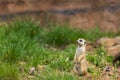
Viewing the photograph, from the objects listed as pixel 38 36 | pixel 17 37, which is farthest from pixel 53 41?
pixel 17 37

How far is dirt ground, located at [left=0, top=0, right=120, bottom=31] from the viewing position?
10648 mm

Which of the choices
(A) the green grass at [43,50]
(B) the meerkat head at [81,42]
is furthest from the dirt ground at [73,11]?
(B) the meerkat head at [81,42]

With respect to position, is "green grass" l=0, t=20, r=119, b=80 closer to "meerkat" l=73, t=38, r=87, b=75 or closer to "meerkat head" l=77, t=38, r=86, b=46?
"meerkat" l=73, t=38, r=87, b=75

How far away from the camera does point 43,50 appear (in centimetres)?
749

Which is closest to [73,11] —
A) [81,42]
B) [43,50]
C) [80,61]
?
[43,50]

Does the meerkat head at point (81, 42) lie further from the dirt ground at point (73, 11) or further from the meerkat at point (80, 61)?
the dirt ground at point (73, 11)

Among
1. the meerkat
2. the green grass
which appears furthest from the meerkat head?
the green grass

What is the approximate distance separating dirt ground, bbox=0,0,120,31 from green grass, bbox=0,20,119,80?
142 cm

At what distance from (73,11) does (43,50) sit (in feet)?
12.2

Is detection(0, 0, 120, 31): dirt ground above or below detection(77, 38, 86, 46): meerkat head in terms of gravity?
below

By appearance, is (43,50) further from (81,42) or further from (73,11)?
(73,11)

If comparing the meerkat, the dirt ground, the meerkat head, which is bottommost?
the dirt ground

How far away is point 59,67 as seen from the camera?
6.79 m

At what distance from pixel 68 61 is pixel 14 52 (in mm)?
780
